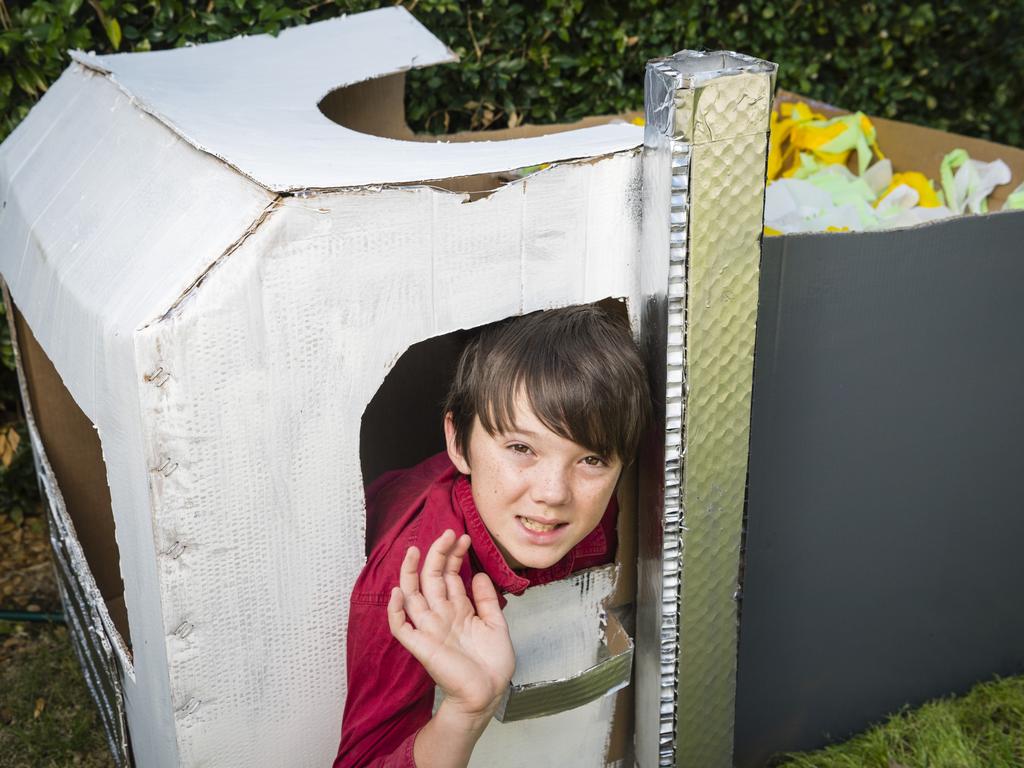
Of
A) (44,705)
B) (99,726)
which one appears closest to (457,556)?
(99,726)

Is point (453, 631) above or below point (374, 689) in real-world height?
above

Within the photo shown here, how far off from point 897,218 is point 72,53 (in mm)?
1698

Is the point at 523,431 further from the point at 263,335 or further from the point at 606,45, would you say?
the point at 606,45

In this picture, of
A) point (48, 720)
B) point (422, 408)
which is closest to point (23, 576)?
point (48, 720)

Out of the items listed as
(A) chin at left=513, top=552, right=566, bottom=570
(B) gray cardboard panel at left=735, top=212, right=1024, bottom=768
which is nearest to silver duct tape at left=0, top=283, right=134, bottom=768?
(A) chin at left=513, top=552, right=566, bottom=570

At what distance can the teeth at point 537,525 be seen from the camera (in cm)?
139

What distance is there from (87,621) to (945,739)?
5.21 ft

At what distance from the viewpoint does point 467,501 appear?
147cm

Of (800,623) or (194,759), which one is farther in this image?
(800,623)

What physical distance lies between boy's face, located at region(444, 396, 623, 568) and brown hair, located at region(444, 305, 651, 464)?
17mm

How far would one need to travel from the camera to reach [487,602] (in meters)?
1.30

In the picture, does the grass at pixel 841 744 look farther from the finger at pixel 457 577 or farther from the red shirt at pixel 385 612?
the finger at pixel 457 577

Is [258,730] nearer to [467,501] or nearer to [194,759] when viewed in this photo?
[194,759]

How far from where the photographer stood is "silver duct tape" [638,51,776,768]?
127 cm
